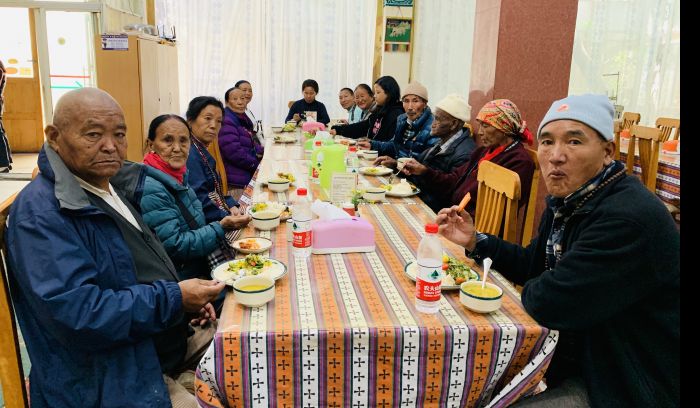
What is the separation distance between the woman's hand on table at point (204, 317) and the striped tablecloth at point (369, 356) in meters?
0.47

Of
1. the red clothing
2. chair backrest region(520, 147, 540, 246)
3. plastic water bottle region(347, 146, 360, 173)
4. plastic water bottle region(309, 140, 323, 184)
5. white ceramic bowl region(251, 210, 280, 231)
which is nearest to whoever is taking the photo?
white ceramic bowl region(251, 210, 280, 231)

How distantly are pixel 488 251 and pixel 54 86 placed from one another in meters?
7.50

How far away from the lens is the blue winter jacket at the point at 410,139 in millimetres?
3928

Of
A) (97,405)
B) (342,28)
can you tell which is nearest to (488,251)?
(97,405)

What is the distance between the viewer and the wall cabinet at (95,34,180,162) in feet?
19.5

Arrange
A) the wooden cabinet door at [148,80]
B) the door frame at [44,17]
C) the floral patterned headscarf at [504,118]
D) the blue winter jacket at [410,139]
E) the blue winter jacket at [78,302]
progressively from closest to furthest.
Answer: the blue winter jacket at [78,302], the floral patterned headscarf at [504,118], the blue winter jacket at [410,139], the wooden cabinet door at [148,80], the door frame at [44,17]

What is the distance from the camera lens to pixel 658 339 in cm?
118

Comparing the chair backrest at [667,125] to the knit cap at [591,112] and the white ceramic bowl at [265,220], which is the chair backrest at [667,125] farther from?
the white ceramic bowl at [265,220]

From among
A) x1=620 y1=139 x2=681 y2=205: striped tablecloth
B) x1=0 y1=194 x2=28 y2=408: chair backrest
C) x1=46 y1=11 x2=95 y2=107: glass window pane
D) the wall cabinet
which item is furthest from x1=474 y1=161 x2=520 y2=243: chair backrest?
x1=46 y1=11 x2=95 y2=107: glass window pane

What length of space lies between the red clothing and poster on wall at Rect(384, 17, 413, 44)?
4.31m

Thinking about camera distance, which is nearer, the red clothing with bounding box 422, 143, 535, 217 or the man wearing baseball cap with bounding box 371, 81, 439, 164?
the red clothing with bounding box 422, 143, 535, 217

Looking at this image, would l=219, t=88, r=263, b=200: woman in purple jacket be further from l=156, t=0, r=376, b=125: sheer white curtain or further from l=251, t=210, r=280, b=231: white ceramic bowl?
l=156, t=0, r=376, b=125: sheer white curtain

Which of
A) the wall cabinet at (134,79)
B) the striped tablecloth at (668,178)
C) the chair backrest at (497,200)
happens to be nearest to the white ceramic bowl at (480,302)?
the chair backrest at (497,200)

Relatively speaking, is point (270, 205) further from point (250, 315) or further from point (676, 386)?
point (676, 386)
